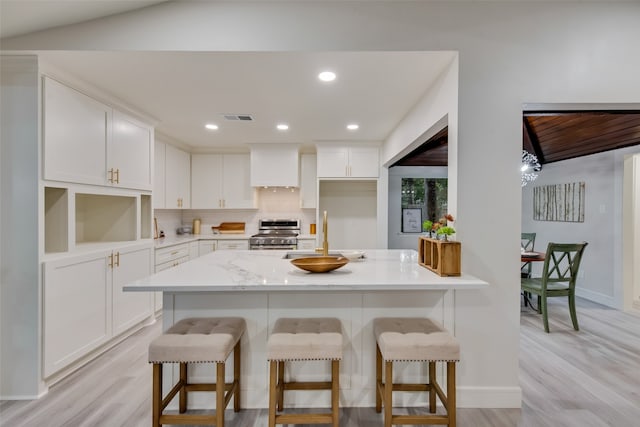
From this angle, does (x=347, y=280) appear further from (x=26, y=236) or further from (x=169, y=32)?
(x=26, y=236)

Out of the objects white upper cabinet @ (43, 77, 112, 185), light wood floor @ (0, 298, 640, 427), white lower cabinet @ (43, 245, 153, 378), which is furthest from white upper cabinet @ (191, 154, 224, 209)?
light wood floor @ (0, 298, 640, 427)

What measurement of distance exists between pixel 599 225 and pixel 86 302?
6.15 m

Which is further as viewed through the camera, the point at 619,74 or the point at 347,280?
the point at 619,74

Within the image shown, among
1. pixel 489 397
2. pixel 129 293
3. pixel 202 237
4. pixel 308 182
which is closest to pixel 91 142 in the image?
pixel 129 293

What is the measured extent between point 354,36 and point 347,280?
1.54m

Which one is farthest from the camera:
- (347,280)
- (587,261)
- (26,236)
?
(587,261)

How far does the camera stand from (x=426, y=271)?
1943 millimetres

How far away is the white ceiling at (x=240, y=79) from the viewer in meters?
1.96

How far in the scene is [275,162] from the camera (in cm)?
461

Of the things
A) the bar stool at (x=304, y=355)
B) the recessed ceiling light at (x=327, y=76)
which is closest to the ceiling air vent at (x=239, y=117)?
the recessed ceiling light at (x=327, y=76)

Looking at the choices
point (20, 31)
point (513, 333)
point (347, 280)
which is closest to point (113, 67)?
point (20, 31)

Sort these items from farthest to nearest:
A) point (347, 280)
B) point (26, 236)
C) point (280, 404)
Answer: point (26, 236) → point (280, 404) → point (347, 280)

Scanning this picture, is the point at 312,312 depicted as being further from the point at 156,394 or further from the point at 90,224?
the point at 90,224

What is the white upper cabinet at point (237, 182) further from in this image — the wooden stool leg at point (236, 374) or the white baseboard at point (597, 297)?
the white baseboard at point (597, 297)
